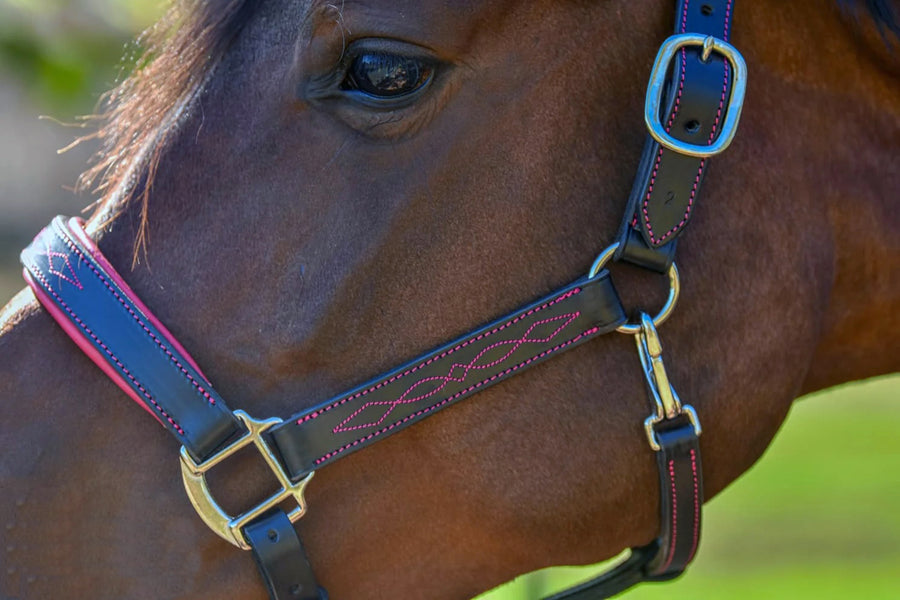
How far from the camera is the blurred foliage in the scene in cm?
584

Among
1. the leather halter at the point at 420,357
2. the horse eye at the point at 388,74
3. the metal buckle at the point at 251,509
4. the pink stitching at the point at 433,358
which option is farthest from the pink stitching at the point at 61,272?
the horse eye at the point at 388,74

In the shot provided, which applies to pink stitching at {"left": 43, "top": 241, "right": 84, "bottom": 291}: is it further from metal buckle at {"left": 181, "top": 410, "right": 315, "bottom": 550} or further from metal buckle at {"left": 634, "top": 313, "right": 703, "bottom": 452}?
metal buckle at {"left": 634, "top": 313, "right": 703, "bottom": 452}

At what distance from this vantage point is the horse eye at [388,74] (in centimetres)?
184

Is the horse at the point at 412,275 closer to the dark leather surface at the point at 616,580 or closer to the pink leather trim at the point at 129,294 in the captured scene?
the pink leather trim at the point at 129,294

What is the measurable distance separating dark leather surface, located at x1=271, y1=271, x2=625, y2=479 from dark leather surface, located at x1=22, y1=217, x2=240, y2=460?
14cm

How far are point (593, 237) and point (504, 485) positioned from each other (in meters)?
0.55

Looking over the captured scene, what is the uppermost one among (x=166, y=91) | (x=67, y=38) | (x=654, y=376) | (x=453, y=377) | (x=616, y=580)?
(x=67, y=38)

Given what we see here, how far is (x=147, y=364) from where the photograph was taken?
1831 millimetres

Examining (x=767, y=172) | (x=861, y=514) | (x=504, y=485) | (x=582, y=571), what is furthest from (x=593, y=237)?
(x=861, y=514)

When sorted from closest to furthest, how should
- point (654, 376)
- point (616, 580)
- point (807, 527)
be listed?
1. point (654, 376)
2. point (616, 580)
3. point (807, 527)

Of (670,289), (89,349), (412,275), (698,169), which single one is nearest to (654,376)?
(670,289)

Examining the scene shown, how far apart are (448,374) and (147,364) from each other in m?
0.59

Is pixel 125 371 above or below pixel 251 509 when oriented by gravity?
above

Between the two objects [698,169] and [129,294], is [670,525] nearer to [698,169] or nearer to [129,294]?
[698,169]
